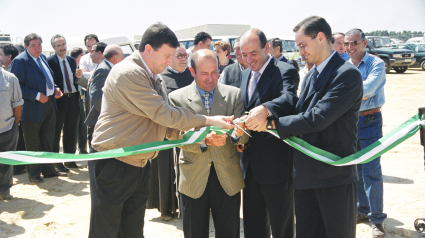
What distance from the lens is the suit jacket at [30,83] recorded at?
6625 millimetres

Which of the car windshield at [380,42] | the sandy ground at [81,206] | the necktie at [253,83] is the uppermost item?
the car windshield at [380,42]

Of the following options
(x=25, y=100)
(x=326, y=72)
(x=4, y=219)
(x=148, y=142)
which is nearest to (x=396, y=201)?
(x=326, y=72)

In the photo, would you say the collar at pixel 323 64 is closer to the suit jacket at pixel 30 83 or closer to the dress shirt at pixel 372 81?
the dress shirt at pixel 372 81

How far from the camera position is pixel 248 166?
3541 millimetres

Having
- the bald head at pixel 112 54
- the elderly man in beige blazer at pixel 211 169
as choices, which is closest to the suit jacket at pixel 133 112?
the elderly man in beige blazer at pixel 211 169

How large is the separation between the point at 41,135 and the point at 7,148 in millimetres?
1288

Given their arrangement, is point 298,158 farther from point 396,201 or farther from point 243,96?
point 396,201

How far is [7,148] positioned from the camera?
224 inches

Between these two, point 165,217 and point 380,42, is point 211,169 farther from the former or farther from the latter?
point 380,42

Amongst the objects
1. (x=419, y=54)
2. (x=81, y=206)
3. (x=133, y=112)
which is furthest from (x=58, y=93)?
(x=419, y=54)

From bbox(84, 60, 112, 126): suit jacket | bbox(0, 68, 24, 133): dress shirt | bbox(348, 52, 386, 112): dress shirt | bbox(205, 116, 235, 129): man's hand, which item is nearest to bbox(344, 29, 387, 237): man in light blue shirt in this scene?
bbox(348, 52, 386, 112): dress shirt

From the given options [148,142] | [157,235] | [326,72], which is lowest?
[157,235]

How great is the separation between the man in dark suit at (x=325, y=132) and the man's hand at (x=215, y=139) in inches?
20.5

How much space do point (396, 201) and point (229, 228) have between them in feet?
11.1
